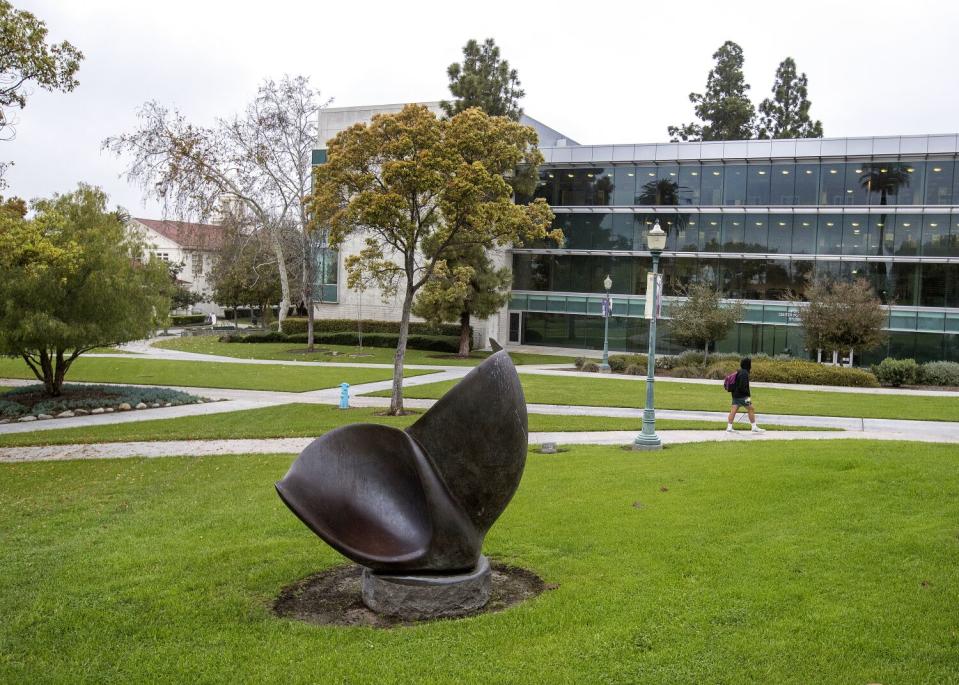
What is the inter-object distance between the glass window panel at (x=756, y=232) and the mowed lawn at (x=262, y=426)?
26.7 meters

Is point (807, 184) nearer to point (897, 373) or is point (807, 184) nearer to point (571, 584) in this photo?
point (897, 373)

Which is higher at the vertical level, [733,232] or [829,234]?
[733,232]

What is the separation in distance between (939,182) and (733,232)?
33.2 ft

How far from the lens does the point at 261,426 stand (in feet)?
60.4

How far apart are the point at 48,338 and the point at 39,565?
14.2 metres

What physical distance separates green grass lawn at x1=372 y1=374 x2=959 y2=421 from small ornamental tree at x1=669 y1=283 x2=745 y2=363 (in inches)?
241

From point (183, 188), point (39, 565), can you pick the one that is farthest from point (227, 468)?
point (183, 188)

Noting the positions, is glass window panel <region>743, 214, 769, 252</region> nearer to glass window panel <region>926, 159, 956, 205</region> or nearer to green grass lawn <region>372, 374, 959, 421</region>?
glass window panel <region>926, 159, 956, 205</region>

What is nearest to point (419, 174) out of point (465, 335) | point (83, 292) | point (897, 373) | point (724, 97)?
point (83, 292)

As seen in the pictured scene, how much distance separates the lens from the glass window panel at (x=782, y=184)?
4241 cm

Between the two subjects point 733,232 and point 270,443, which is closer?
point 270,443

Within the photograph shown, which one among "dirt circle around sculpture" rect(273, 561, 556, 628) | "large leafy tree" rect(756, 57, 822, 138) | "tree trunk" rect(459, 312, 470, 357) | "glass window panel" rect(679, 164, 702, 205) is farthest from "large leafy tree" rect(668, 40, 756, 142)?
"dirt circle around sculpture" rect(273, 561, 556, 628)

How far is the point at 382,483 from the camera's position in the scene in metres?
6.98

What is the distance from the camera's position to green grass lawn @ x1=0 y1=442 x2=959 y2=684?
5.55 metres
